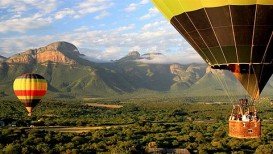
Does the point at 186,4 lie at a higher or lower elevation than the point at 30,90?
higher

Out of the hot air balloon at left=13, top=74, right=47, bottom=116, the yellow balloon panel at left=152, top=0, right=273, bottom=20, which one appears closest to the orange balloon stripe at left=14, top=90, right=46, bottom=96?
the hot air balloon at left=13, top=74, right=47, bottom=116

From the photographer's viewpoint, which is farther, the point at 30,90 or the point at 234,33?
the point at 30,90

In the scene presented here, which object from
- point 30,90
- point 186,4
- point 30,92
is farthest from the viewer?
point 30,90

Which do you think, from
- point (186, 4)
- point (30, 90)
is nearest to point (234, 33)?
point (186, 4)

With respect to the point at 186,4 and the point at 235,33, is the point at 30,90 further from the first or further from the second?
the point at 235,33

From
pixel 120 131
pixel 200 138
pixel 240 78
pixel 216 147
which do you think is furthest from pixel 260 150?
pixel 240 78

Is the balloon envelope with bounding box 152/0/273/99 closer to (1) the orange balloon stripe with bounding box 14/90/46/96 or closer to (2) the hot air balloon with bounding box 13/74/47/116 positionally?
(1) the orange balloon stripe with bounding box 14/90/46/96
